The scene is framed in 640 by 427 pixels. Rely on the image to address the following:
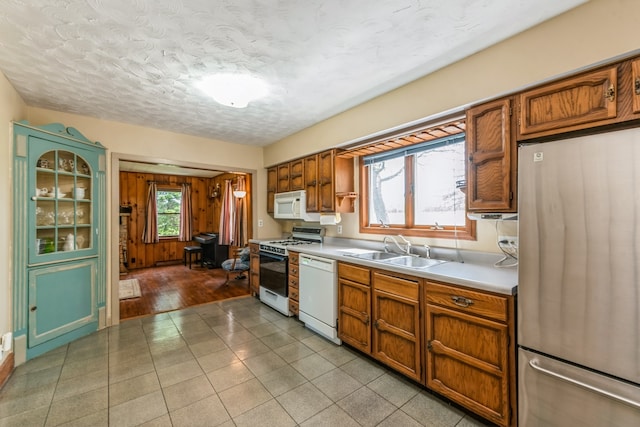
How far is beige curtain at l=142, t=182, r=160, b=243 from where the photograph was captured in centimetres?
685

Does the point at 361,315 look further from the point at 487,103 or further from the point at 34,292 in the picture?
the point at 34,292

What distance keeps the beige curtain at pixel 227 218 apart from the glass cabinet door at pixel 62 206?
3.27m

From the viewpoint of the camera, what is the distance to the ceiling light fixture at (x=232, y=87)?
7.49ft

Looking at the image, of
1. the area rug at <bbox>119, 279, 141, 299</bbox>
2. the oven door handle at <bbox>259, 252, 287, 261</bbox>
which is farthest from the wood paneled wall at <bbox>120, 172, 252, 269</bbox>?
the oven door handle at <bbox>259, 252, 287, 261</bbox>

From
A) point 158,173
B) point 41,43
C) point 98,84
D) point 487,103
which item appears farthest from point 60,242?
point 158,173

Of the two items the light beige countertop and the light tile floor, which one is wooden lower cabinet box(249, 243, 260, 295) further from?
the light beige countertop

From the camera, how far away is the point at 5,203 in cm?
228

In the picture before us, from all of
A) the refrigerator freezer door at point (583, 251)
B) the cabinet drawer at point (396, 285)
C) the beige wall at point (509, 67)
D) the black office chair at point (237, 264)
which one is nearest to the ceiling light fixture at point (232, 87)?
the beige wall at point (509, 67)

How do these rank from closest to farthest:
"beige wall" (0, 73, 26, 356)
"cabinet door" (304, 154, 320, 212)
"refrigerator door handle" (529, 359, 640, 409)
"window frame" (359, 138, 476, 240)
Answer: "refrigerator door handle" (529, 359, 640, 409) < "beige wall" (0, 73, 26, 356) < "window frame" (359, 138, 476, 240) < "cabinet door" (304, 154, 320, 212)

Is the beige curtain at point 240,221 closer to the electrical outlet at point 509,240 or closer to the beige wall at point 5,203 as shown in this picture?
the beige wall at point 5,203

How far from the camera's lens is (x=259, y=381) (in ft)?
7.06

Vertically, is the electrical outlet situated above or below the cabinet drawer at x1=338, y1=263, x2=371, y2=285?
above

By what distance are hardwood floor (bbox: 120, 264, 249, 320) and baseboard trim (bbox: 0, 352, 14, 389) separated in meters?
1.22

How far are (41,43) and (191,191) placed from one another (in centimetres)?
600
